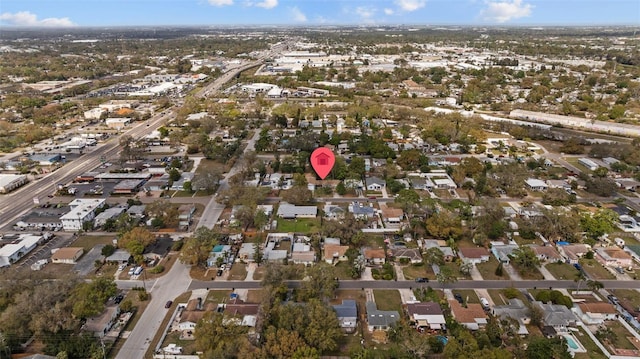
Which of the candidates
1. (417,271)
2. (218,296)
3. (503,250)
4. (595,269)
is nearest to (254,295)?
(218,296)

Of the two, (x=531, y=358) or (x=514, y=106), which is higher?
(x=514, y=106)

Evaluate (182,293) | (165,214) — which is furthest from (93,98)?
(182,293)

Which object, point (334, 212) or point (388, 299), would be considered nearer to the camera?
point (388, 299)

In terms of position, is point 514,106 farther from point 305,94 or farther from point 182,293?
point 182,293

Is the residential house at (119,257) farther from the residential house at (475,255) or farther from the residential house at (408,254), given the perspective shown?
the residential house at (475,255)

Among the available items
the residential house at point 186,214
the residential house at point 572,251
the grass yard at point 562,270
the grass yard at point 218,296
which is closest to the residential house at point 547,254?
the grass yard at point 562,270

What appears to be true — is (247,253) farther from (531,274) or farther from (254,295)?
(531,274)
